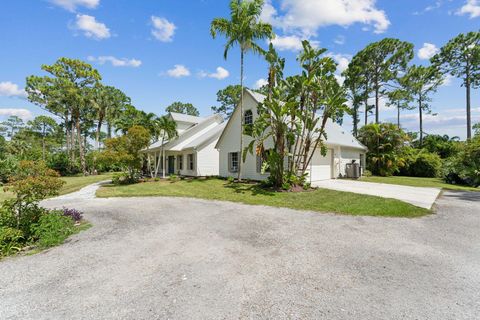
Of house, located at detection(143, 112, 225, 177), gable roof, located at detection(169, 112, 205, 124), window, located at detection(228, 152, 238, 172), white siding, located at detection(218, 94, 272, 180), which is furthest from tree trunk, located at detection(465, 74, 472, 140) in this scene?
gable roof, located at detection(169, 112, 205, 124)

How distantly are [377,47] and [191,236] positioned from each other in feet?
104

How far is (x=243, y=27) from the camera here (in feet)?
43.7

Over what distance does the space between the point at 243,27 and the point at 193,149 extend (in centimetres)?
1065

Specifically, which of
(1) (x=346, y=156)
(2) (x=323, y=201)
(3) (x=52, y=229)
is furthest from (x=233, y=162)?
(3) (x=52, y=229)

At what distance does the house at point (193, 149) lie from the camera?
2012cm

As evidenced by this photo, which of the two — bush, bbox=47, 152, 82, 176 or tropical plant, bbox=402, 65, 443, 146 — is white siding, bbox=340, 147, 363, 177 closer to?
tropical plant, bbox=402, 65, 443, 146

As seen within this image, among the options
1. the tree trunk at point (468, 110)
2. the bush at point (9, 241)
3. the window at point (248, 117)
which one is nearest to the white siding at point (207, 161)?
the window at point (248, 117)

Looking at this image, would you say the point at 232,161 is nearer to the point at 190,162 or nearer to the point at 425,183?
the point at 190,162

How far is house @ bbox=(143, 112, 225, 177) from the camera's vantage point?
66.0 feet

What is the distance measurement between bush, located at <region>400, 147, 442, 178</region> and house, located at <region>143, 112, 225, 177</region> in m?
18.7

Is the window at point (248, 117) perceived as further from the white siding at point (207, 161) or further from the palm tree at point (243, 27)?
the white siding at point (207, 161)

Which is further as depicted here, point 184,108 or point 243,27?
point 184,108

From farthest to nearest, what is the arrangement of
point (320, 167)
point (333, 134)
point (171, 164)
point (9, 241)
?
1. point (171, 164)
2. point (333, 134)
3. point (320, 167)
4. point (9, 241)

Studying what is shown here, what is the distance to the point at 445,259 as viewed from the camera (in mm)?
4074
